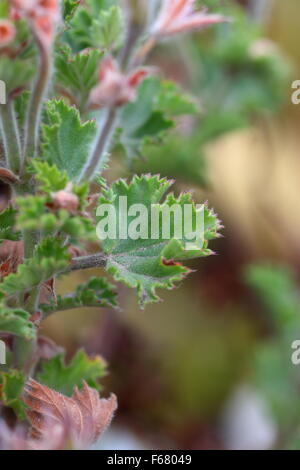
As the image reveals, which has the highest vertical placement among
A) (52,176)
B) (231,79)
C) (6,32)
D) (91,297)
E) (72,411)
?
(231,79)

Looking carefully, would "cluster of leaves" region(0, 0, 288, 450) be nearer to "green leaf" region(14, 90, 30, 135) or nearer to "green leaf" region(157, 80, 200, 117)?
"green leaf" region(14, 90, 30, 135)

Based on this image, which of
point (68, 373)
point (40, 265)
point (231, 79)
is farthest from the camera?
point (231, 79)

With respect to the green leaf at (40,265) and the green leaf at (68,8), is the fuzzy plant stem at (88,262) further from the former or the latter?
the green leaf at (68,8)

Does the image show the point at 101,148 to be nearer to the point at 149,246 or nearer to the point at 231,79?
the point at 149,246

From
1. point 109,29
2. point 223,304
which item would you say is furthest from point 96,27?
point 223,304

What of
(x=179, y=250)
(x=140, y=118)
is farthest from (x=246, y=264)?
(x=179, y=250)

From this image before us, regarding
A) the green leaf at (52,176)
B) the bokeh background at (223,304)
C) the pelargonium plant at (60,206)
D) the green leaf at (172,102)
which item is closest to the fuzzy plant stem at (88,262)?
the pelargonium plant at (60,206)
